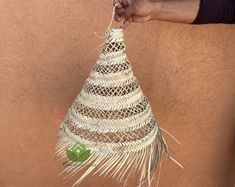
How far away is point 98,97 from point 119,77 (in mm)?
101

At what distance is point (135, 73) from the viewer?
184cm

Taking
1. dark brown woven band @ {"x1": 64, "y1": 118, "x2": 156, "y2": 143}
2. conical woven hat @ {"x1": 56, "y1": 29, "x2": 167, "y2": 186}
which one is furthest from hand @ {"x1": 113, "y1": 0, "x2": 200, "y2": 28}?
dark brown woven band @ {"x1": 64, "y1": 118, "x2": 156, "y2": 143}

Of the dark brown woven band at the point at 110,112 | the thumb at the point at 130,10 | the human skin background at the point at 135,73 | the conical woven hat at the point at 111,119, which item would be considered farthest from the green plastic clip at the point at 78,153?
the human skin background at the point at 135,73

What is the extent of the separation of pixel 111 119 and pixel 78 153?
0.53ft

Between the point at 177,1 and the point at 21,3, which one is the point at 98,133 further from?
the point at 21,3

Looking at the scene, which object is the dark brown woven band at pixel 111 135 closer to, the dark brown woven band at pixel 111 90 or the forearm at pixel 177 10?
the dark brown woven band at pixel 111 90

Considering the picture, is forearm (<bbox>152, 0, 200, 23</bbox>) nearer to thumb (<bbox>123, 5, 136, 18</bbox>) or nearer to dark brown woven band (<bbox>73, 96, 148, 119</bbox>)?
thumb (<bbox>123, 5, 136, 18</bbox>)

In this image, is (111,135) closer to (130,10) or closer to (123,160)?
(123,160)

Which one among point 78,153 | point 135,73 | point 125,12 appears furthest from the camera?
point 135,73

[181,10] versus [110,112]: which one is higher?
[181,10]

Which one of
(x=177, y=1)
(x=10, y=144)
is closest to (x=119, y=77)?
(x=177, y=1)

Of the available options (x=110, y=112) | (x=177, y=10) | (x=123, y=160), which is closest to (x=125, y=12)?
(x=177, y=10)

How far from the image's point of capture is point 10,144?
2.09 meters

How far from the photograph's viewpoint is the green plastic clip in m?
1.31
